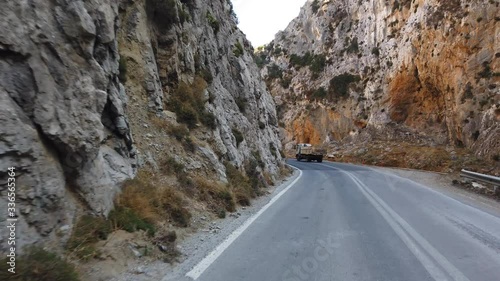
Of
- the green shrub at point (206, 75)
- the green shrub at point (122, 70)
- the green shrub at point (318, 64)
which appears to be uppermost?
the green shrub at point (318, 64)

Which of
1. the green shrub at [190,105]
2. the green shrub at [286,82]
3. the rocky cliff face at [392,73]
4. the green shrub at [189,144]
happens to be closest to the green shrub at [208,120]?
the green shrub at [190,105]

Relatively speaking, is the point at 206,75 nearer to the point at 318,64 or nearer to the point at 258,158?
the point at 258,158

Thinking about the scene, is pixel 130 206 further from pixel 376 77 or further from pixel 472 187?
pixel 376 77

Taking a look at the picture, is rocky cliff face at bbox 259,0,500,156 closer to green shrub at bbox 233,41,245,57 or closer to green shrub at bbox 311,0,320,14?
Result: green shrub at bbox 311,0,320,14

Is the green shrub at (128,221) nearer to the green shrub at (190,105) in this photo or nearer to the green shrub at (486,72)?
the green shrub at (190,105)

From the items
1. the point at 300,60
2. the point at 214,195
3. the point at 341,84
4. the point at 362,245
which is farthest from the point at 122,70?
the point at 300,60

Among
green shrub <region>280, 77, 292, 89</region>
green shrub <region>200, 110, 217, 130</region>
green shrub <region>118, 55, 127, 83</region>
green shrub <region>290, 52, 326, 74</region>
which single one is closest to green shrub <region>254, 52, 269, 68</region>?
green shrub <region>290, 52, 326, 74</region>

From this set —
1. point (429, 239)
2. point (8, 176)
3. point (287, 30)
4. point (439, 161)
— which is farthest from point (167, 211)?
point (287, 30)

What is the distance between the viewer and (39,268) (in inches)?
152

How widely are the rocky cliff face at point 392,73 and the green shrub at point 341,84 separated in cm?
15

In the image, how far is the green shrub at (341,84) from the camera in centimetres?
5135

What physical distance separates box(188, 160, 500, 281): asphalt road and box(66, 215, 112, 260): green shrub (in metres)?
1.44

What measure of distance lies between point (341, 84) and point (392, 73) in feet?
34.9

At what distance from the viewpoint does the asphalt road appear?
4879mm
